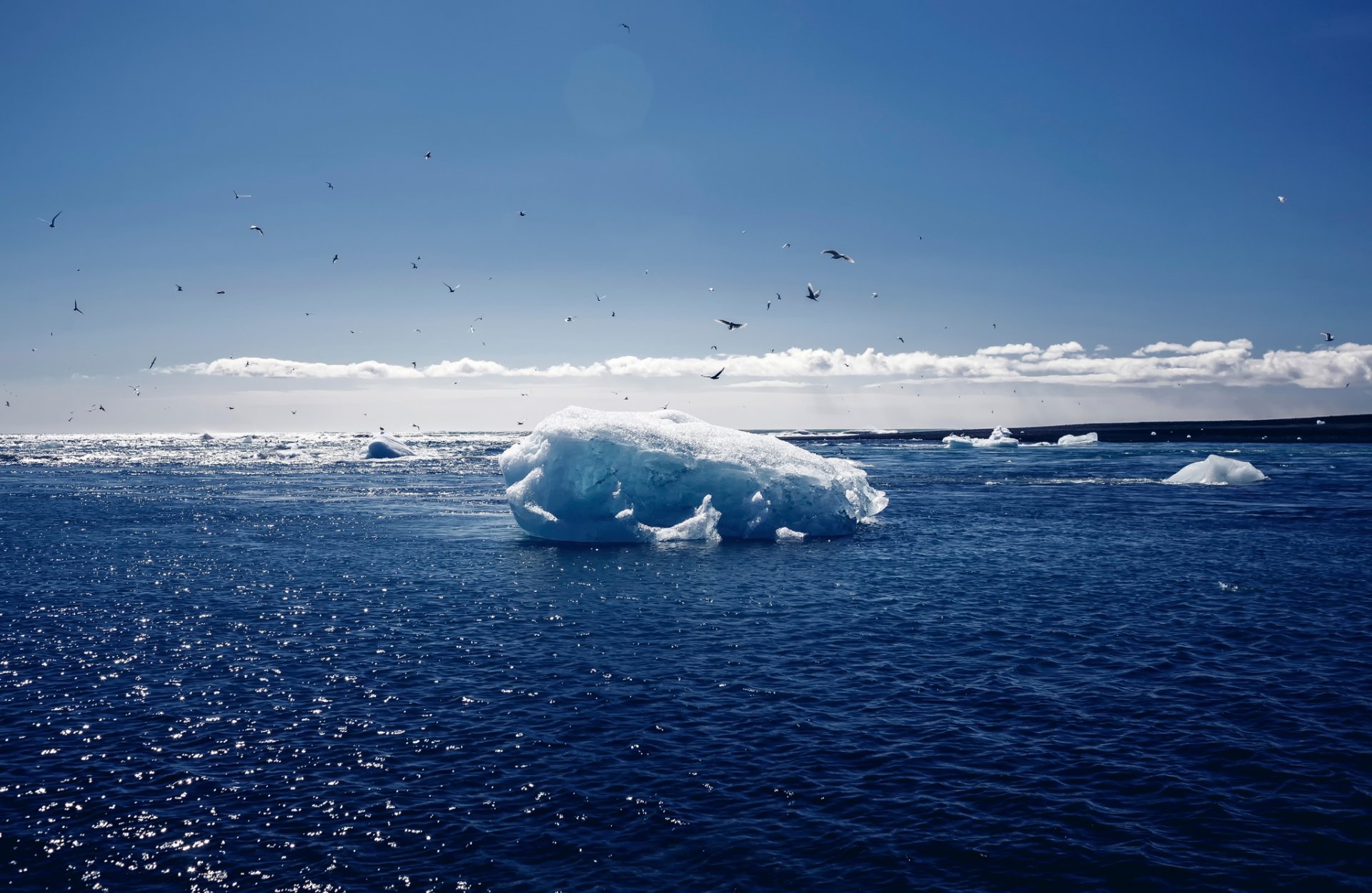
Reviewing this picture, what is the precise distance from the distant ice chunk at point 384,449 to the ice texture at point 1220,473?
10930 cm

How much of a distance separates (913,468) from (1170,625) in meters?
80.8

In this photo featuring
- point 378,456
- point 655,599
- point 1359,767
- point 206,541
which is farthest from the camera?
point 378,456

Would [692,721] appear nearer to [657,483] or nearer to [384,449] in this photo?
[657,483]

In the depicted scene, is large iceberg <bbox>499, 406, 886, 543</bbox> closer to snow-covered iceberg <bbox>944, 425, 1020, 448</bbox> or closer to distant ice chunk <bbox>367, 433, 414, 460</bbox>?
distant ice chunk <bbox>367, 433, 414, 460</bbox>

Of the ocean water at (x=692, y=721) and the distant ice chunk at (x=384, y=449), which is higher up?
the distant ice chunk at (x=384, y=449)

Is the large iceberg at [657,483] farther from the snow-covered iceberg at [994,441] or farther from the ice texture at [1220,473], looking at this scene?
the snow-covered iceberg at [994,441]

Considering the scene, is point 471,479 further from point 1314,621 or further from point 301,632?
point 1314,621

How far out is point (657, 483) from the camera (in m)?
36.2

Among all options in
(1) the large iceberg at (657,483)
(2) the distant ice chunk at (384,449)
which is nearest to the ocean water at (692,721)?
(1) the large iceberg at (657,483)

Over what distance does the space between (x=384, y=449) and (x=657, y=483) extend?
107167 mm

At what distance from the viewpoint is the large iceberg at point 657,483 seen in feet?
117

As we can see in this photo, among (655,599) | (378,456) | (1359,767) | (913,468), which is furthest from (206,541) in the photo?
(378,456)

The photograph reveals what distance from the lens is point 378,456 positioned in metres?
134

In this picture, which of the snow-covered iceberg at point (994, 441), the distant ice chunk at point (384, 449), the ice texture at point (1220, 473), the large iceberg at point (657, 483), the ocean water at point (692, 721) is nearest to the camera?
the ocean water at point (692, 721)
